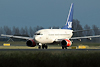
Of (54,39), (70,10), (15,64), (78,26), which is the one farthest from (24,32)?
(15,64)

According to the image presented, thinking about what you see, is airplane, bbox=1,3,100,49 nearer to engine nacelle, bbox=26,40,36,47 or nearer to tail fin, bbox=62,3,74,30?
engine nacelle, bbox=26,40,36,47

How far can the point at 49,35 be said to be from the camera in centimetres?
5641

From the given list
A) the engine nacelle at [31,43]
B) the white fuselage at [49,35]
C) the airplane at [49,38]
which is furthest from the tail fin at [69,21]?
the engine nacelle at [31,43]

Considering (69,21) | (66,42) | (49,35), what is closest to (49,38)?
(49,35)

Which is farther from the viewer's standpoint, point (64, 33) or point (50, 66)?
point (64, 33)

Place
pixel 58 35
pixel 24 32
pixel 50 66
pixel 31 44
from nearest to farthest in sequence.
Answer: pixel 50 66 → pixel 31 44 → pixel 58 35 → pixel 24 32

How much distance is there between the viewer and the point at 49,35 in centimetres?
5641

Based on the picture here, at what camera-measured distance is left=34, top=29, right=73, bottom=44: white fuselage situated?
175 ft

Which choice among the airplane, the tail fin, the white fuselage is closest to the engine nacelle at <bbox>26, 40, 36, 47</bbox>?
the airplane

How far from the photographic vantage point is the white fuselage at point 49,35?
53.3 m

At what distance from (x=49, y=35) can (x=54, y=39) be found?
267 centimetres

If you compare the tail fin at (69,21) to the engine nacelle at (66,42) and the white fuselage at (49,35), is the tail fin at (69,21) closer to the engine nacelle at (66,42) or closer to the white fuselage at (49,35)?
the white fuselage at (49,35)

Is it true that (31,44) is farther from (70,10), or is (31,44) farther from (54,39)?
(70,10)

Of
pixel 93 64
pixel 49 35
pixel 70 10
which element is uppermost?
pixel 70 10
